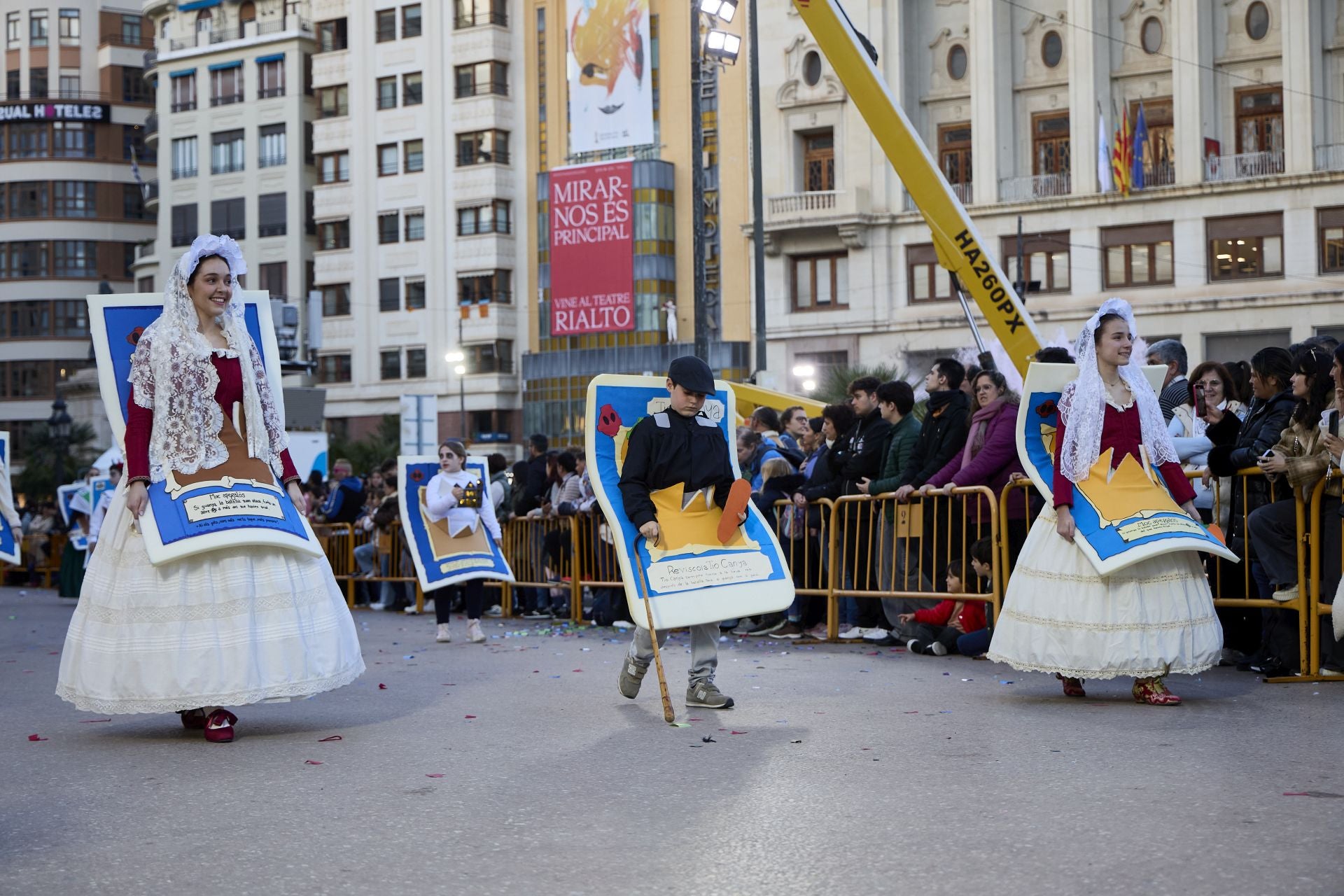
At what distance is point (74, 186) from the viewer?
8381 centimetres

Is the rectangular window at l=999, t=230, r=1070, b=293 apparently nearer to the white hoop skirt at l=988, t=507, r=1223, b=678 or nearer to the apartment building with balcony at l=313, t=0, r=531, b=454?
the apartment building with balcony at l=313, t=0, r=531, b=454

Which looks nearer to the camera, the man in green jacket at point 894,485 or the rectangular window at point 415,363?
the man in green jacket at point 894,485

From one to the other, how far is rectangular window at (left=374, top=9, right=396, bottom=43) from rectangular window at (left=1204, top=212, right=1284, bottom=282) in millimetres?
34127

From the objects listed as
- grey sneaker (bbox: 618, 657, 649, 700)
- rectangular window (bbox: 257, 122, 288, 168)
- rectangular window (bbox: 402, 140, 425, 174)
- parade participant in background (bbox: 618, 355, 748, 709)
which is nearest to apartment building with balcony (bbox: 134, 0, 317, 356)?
rectangular window (bbox: 257, 122, 288, 168)

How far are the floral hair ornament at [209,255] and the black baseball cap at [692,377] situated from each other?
7.22 feet

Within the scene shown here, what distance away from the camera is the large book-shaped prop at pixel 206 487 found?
8.16 metres

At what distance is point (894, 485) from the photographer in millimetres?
13320

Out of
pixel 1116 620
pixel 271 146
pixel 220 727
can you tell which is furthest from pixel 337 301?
pixel 1116 620

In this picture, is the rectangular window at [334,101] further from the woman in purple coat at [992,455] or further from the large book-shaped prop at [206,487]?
the large book-shaped prop at [206,487]

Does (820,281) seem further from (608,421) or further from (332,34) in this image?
(608,421)

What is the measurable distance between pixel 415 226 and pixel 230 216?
33.5ft

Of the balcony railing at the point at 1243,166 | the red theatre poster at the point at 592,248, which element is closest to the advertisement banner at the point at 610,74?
the red theatre poster at the point at 592,248

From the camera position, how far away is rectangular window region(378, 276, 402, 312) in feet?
229

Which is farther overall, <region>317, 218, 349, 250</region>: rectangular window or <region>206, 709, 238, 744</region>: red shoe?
<region>317, 218, 349, 250</region>: rectangular window
